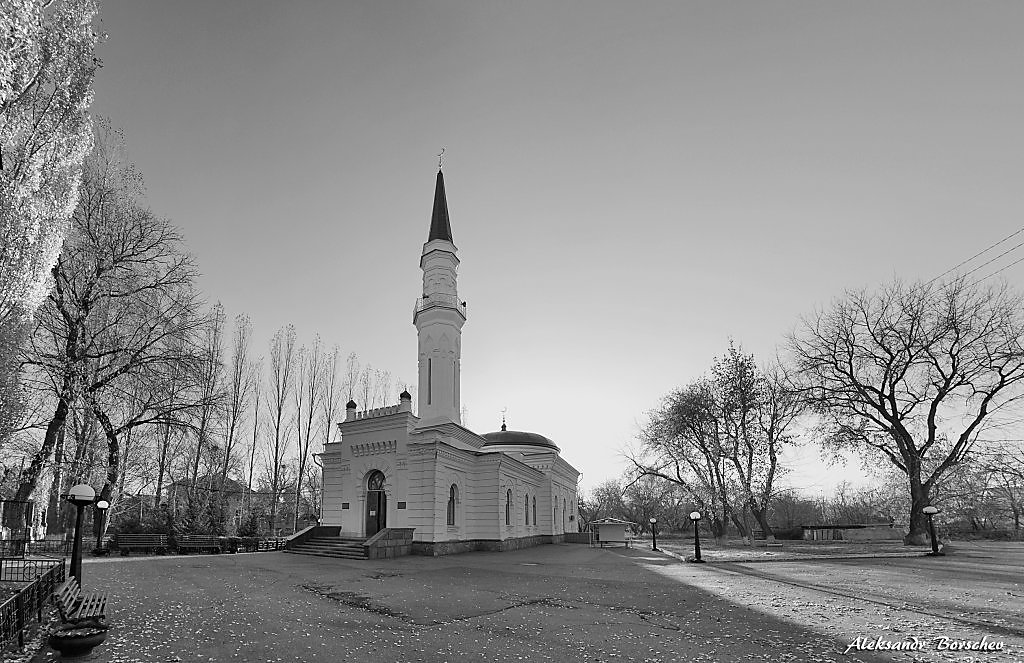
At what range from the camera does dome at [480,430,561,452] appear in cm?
4353

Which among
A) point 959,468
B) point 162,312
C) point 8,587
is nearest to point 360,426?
point 162,312

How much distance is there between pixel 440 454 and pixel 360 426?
164 inches

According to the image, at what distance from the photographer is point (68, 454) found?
20.4 metres

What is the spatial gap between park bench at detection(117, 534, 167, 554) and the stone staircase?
190 inches

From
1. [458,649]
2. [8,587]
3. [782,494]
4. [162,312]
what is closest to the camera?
[458,649]

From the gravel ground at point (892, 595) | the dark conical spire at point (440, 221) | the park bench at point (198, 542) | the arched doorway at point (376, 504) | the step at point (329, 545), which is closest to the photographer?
the gravel ground at point (892, 595)

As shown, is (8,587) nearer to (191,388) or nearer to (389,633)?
(389,633)

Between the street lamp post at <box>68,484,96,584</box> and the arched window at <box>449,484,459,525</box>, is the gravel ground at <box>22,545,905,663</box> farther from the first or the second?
the arched window at <box>449,484,459,525</box>

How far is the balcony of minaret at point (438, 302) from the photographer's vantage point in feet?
93.7

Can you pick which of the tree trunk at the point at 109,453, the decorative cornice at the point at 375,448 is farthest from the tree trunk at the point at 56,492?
the decorative cornice at the point at 375,448

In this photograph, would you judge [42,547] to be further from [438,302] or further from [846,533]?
[846,533]

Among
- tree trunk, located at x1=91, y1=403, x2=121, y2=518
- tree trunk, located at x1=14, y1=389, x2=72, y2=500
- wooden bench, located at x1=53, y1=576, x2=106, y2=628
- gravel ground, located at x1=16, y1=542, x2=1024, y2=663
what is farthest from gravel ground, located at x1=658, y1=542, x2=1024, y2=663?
tree trunk, located at x1=14, y1=389, x2=72, y2=500

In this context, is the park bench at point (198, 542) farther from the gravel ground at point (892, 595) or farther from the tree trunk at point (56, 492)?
the gravel ground at point (892, 595)

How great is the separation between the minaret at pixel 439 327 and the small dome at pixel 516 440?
50.6 ft
